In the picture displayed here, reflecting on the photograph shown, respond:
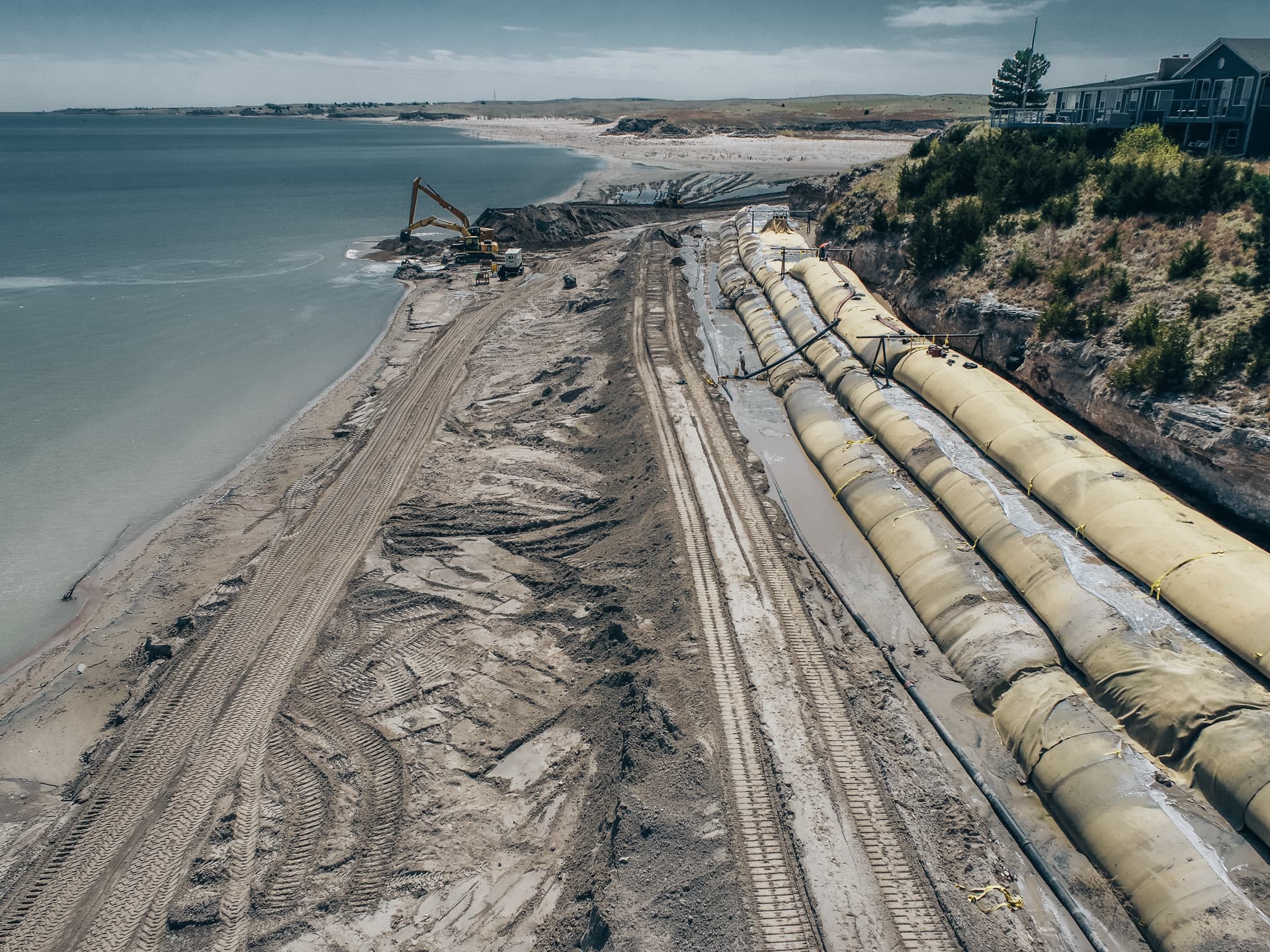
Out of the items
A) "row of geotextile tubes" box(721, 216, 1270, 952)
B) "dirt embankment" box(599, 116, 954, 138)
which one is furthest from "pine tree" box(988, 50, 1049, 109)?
"dirt embankment" box(599, 116, 954, 138)

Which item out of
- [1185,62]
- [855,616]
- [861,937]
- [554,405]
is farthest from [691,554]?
[1185,62]

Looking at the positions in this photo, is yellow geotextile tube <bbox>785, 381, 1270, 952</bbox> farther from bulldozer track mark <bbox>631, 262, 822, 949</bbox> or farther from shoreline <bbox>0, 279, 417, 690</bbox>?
shoreline <bbox>0, 279, 417, 690</bbox>

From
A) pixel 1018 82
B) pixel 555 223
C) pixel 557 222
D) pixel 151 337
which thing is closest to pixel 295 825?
pixel 151 337

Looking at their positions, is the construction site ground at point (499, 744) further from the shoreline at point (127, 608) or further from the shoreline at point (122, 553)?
the shoreline at point (122, 553)

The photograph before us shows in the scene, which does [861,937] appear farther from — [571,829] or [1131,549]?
[1131,549]

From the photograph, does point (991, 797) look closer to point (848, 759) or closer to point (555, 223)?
point (848, 759)
